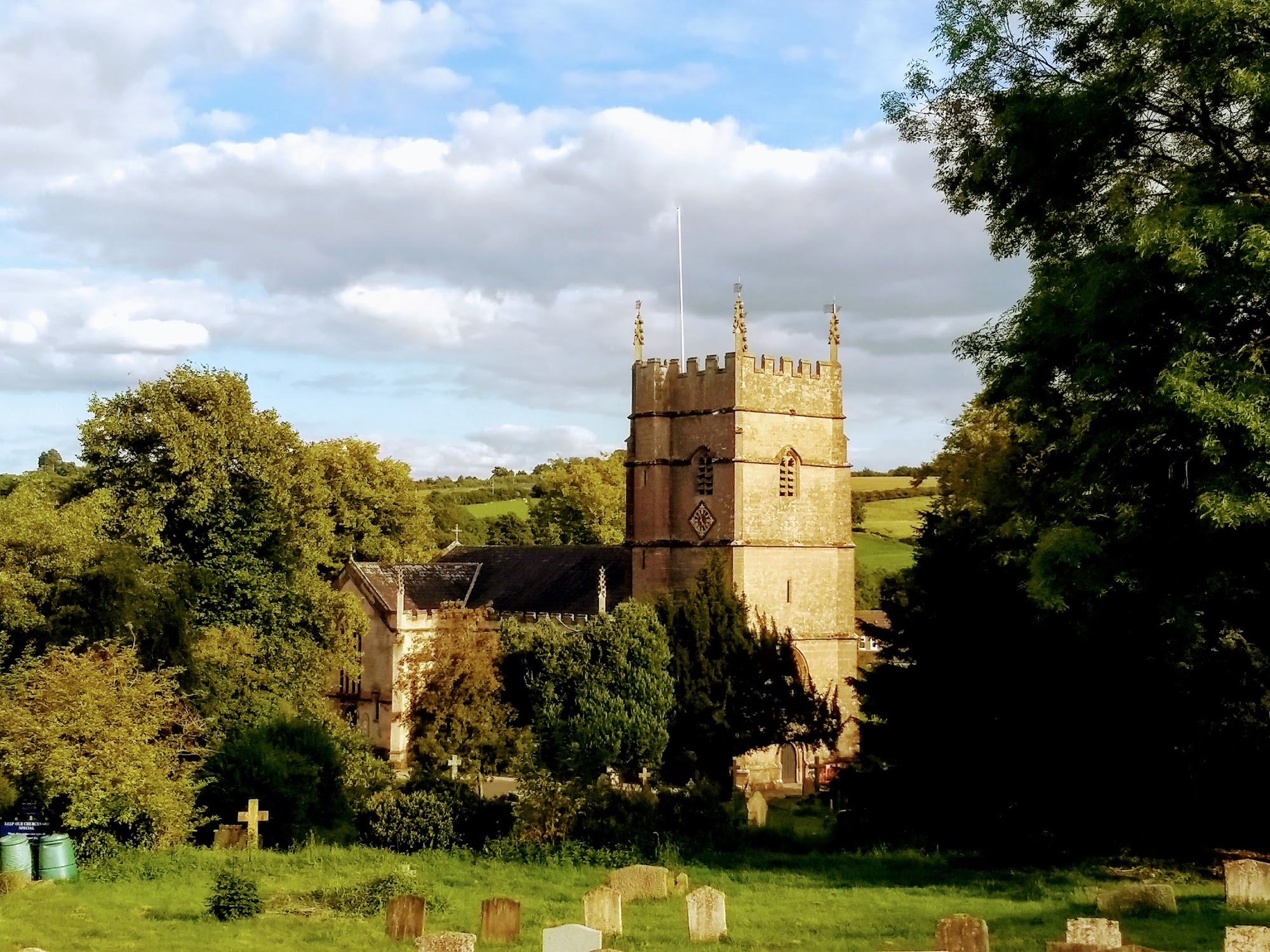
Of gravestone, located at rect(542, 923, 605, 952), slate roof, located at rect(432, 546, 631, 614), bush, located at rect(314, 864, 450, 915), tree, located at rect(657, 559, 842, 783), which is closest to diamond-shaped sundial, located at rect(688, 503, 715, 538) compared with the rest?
slate roof, located at rect(432, 546, 631, 614)

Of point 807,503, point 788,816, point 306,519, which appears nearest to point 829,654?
point 807,503

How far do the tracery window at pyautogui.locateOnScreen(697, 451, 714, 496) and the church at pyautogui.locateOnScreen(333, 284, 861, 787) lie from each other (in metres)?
0.04

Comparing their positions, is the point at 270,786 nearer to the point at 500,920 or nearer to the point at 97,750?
the point at 97,750

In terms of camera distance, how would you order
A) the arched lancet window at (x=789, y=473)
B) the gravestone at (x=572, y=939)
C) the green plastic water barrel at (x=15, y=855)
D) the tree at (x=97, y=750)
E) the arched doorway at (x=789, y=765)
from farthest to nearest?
1. the arched lancet window at (x=789, y=473)
2. the arched doorway at (x=789, y=765)
3. the tree at (x=97, y=750)
4. the green plastic water barrel at (x=15, y=855)
5. the gravestone at (x=572, y=939)

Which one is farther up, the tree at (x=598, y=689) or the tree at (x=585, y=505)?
the tree at (x=585, y=505)

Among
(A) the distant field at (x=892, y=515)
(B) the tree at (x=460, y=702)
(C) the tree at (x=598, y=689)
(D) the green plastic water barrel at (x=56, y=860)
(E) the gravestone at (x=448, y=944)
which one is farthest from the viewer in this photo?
(A) the distant field at (x=892, y=515)

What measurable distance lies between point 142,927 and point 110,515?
63.7 feet

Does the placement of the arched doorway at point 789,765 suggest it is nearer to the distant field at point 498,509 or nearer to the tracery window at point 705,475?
the tracery window at point 705,475

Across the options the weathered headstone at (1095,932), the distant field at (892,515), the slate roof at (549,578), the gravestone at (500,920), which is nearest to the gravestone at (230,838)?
the gravestone at (500,920)

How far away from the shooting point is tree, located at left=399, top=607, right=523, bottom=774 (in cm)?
3772

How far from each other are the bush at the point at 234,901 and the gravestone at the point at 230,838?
7950 mm

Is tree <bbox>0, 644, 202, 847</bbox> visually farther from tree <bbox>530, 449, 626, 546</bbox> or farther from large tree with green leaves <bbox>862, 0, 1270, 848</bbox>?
tree <bbox>530, 449, 626, 546</bbox>

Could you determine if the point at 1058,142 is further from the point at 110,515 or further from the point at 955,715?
the point at 110,515

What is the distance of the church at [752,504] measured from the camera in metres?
45.1
